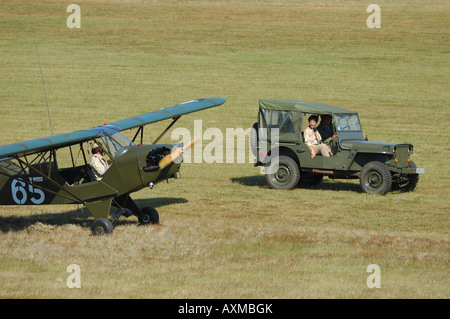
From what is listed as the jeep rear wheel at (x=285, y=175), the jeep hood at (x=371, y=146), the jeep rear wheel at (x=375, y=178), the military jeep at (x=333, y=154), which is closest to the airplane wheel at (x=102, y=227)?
the military jeep at (x=333, y=154)

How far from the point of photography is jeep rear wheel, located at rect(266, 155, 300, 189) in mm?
16500

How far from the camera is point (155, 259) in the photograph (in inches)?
420

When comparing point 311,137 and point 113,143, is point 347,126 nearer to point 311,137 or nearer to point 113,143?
point 311,137

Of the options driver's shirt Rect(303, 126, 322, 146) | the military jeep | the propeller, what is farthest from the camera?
driver's shirt Rect(303, 126, 322, 146)

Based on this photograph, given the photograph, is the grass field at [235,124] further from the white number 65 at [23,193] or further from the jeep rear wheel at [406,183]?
the white number 65 at [23,193]

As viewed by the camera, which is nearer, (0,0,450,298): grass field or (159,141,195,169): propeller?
(0,0,450,298): grass field

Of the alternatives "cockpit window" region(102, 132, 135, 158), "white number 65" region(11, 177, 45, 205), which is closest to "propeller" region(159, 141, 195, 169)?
"cockpit window" region(102, 132, 135, 158)

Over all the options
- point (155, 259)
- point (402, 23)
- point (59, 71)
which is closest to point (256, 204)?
point (155, 259)

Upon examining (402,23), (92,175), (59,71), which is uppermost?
(402,23)

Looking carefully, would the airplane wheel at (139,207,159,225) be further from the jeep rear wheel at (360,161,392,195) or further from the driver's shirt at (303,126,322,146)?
the jeep rear wheel at (360,161,392,195)

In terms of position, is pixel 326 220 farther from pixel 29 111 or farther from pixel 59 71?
pixel 59 71

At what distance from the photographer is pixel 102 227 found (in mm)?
11930

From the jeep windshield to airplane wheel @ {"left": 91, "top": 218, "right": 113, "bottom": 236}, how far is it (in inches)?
255
